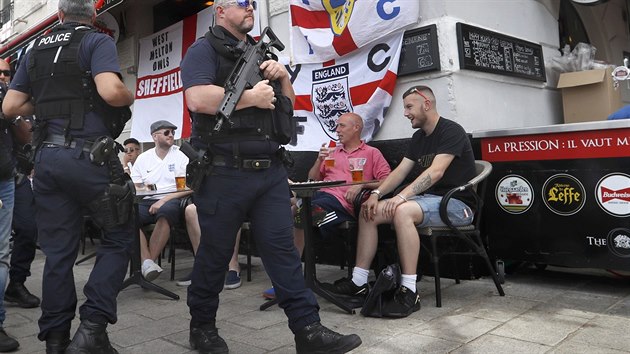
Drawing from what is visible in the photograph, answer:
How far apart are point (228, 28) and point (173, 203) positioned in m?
2.38

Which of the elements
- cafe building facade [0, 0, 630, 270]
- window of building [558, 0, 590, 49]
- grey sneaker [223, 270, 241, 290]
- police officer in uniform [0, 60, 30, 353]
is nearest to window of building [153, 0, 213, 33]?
cafe building facade [0, 0, 630, 270]

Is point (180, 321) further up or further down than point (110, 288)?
further down

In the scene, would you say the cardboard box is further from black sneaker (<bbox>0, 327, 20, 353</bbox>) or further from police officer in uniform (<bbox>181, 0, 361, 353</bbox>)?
black sneaker (<bbox>0, 327, 20, 353</bbox>)

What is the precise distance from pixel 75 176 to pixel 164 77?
16.3 ft

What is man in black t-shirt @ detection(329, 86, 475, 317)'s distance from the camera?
11.3 feet

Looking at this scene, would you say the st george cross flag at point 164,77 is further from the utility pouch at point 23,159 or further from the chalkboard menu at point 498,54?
the chalkboard menu at point 498,54

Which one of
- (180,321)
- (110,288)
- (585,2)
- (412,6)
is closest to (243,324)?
(180,321)

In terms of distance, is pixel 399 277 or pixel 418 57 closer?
pixel 399 277

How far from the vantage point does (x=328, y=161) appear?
4285mm

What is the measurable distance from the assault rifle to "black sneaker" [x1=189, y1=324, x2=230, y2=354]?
1.12m

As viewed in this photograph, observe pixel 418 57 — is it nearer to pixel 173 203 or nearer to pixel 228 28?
pixel 228 28

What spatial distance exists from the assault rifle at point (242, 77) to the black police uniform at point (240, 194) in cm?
9

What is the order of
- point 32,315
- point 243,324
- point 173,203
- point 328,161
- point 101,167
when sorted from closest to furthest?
point 101,167, point 243,324, point 32,315, point 328,161, point 173,203

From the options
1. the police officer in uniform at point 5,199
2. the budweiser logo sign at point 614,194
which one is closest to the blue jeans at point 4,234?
the police officer in uniform at point 5,199
